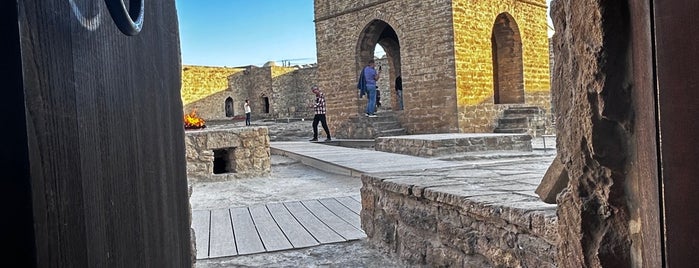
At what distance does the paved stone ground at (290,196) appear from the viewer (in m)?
3.39

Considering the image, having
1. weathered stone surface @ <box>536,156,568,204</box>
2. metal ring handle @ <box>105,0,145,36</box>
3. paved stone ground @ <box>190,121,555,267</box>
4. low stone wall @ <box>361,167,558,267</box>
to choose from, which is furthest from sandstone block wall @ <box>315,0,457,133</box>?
metal ring handle @ <box>105,0,145,36</box>

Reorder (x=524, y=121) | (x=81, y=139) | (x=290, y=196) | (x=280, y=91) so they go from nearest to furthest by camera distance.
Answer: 1. (x=81, y=139)
2. (x=290, y=196)
3. (x=524, y=121)
4. (x=280, y=91)

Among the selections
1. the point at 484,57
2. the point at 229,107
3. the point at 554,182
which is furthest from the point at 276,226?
the point at 229,107

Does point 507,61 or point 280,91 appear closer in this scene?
point 507,61

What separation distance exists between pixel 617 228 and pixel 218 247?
3058mm

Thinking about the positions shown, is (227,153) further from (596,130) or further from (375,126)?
(596,130)

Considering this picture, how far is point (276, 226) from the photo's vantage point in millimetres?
4383

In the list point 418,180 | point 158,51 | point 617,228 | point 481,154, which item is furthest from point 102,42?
point 481,154

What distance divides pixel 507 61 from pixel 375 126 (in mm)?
4353

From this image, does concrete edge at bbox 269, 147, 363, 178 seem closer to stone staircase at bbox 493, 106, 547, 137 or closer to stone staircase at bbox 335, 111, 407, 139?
stone staircase at bbox 335, 111, 407, 139

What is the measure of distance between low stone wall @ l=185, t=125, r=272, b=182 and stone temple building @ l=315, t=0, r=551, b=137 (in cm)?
614

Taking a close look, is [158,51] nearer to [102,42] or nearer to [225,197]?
[102,42]

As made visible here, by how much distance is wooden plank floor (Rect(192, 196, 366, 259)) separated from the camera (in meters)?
3.77

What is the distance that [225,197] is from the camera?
6.16 metres
